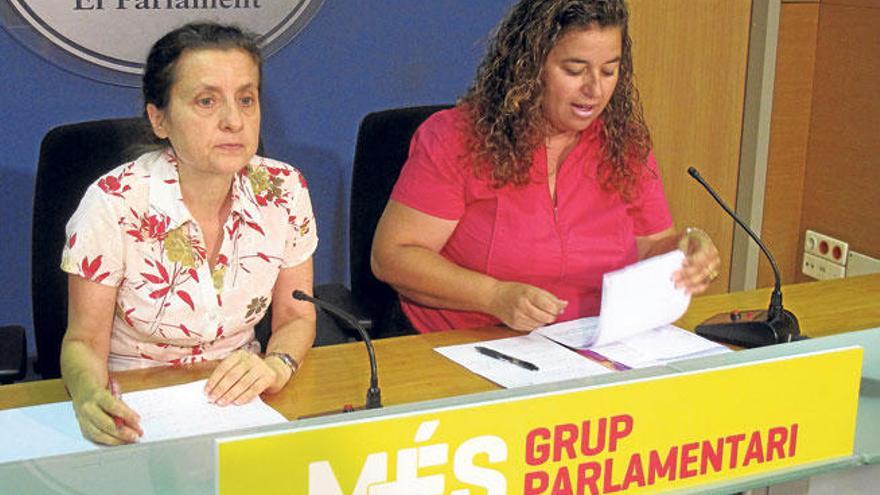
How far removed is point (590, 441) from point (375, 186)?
1.40 m

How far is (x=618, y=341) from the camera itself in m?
2.09

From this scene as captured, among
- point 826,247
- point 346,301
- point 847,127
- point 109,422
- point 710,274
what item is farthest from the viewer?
point 826,247

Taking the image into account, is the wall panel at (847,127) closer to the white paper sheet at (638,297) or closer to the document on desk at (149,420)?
the white paper sheet at (638,297)

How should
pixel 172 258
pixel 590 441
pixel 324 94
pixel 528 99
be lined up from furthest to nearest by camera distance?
pixel 324 94 < pixel 528 99 < pixel 172 258 < pixel 590 441

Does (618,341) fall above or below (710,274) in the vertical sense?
below

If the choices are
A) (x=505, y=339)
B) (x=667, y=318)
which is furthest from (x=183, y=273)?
(x=667, y=318)

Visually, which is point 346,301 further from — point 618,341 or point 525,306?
point 618,341

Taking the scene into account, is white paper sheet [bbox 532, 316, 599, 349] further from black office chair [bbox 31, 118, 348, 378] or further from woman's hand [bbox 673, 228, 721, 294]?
black office chair [bbox 31, 118, 348, 378]

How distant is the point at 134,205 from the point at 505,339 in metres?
0.66

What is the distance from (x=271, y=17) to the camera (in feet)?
9.92

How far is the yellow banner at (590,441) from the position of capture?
3.65 feet

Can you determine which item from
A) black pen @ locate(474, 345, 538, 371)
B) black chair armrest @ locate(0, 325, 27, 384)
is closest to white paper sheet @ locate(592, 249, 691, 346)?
black pen @ locate(474, 345, 538, 371)

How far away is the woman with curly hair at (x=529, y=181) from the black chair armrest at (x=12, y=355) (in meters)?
0.67

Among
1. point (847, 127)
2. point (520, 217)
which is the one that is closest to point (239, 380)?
point (520, 217)
